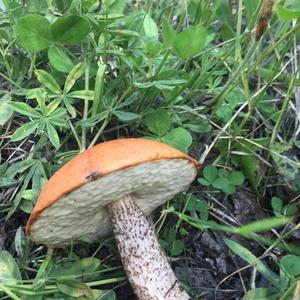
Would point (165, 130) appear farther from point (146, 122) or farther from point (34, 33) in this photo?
point (34, 33)

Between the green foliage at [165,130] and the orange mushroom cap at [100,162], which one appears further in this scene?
the green foliage at [165,130]

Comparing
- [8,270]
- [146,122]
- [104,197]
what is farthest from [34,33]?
[8,270]

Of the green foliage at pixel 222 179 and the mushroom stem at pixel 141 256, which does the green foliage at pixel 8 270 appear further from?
the green foliage at pixel 222 179

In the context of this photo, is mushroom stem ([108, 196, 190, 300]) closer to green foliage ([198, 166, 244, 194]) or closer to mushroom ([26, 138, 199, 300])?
mushroom ([26, 138, 199, 300])

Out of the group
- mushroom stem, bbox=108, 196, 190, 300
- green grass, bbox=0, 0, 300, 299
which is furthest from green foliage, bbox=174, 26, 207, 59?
mushroom stem, bbox=108, 196, 190, 300

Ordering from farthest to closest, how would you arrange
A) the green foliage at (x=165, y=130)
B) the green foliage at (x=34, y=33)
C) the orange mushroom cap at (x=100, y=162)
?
the green foliage at (x=165, y=130) < the green foliage at (x=34, y=33) < the orange mushroom cap at (x=100, y=162)

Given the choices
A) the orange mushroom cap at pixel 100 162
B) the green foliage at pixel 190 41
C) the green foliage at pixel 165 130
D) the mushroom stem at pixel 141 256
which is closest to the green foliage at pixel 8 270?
the orange mushroom cap at pixel 100 162
